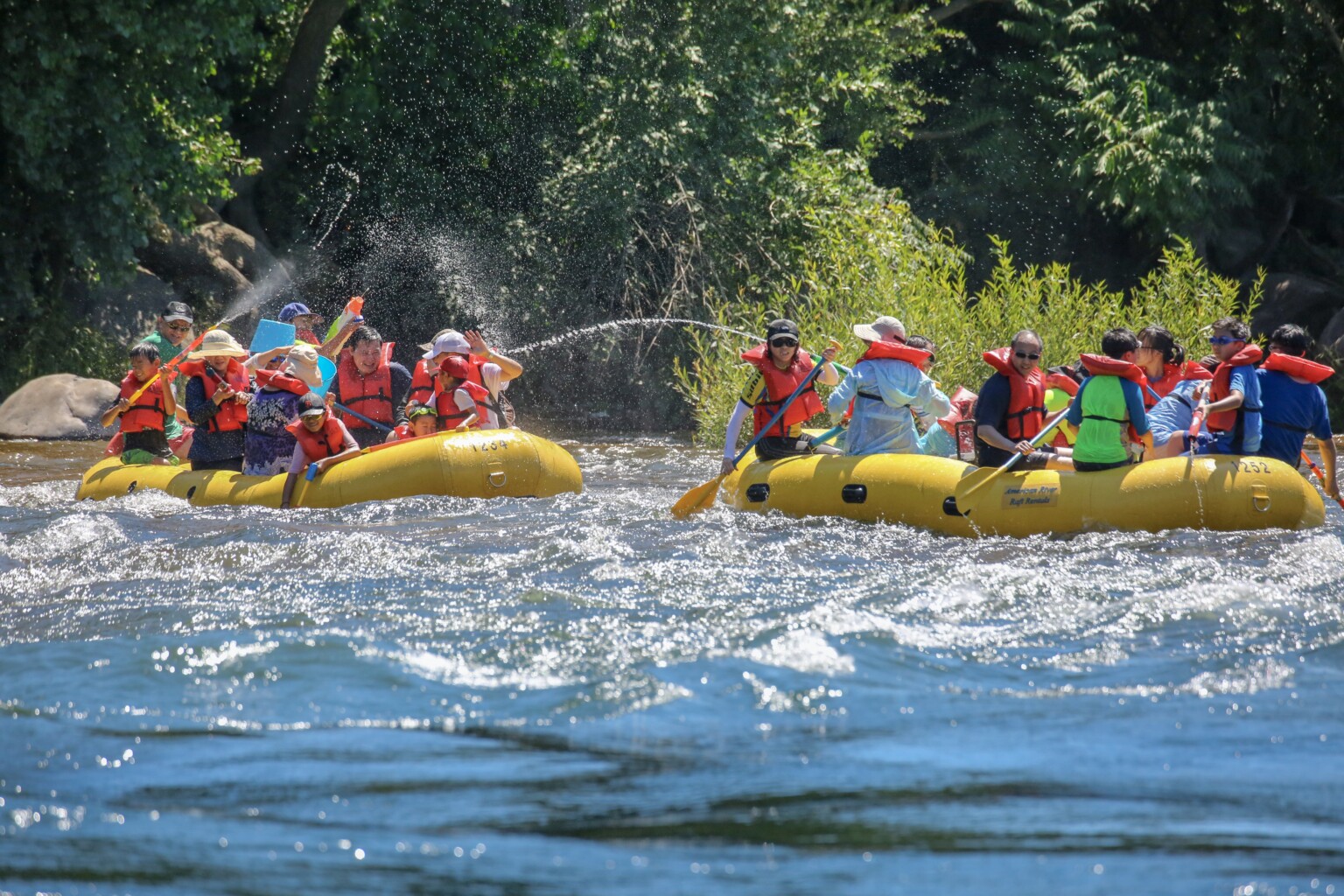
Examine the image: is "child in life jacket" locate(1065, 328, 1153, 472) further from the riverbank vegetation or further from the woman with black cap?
the riverbank vegetation

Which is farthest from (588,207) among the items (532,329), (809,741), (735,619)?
(809,741)

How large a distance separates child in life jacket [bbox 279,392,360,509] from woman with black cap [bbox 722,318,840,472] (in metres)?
2.45

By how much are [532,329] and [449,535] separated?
9.66 meters

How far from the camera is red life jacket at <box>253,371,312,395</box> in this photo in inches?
374

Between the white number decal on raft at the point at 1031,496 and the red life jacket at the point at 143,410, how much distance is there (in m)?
6.02

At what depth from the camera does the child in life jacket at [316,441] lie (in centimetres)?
938

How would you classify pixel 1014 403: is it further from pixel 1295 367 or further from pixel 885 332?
pixel 1295 367

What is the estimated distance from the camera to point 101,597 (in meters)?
6.58

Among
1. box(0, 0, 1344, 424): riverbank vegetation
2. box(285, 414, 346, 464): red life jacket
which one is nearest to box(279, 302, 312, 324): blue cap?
box(285, 414, 346, 464): red life jacket

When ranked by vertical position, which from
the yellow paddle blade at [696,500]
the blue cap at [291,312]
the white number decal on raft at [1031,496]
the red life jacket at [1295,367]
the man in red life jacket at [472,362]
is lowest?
the yellow paddle blade at [696,500]

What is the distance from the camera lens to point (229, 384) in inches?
389

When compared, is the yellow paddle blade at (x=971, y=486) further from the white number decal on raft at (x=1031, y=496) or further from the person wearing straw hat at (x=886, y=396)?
the person wearing straw hat at (x=886, y=396)

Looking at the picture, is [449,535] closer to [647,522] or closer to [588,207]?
[647,522]

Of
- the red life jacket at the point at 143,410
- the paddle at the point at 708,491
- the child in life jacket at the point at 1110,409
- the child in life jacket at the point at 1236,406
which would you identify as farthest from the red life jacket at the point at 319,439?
the child in life jacket at the point at 1236,406
